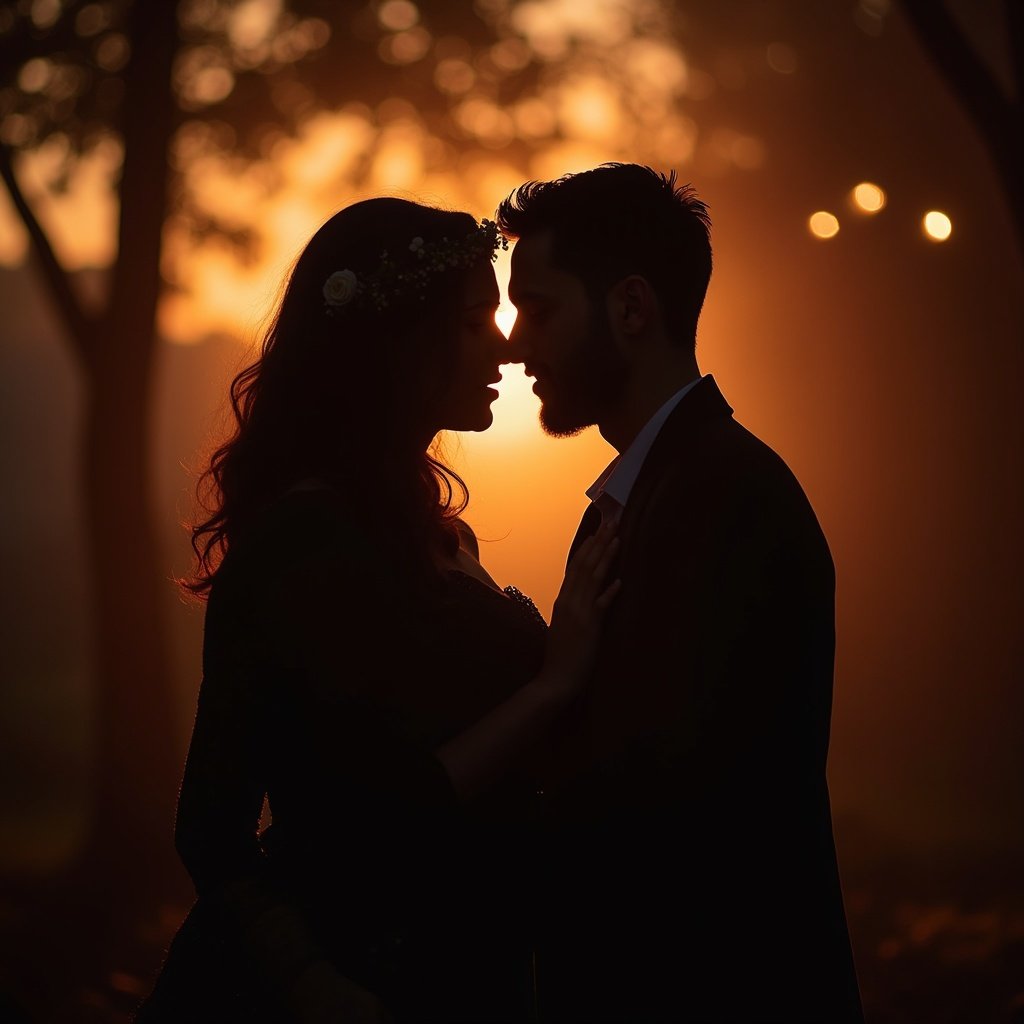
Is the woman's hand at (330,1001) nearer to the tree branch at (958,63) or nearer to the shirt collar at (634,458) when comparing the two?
the shirt collar at (634,458)

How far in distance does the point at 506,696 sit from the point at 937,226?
7.82 m

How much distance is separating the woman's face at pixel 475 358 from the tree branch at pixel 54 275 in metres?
5.26

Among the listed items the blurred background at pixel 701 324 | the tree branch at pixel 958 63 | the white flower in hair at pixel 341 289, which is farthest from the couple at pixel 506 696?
the tree branch at pixel 958 63

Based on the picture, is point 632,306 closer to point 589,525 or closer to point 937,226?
point 589,525

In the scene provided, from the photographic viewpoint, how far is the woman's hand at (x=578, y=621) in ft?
8.04

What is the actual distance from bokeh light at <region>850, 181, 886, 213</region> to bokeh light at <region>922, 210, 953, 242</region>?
0.43 meters

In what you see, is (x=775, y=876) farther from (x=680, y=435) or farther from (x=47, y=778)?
(x=47, y=778)

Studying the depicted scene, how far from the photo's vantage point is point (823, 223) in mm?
9695

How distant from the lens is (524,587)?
11125 millimetres

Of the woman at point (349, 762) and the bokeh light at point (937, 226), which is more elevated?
the bokeh light at point (937, 226)

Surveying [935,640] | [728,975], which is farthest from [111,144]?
[935,640]

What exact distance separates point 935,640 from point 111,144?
816 cm

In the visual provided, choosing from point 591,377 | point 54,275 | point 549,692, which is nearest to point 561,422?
point 591,377

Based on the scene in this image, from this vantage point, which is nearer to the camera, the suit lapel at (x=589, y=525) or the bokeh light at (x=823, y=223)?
the suit lapel at (x=589, y=525)
